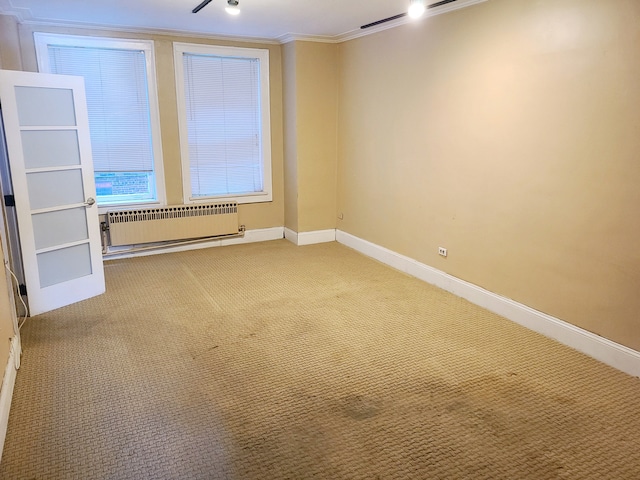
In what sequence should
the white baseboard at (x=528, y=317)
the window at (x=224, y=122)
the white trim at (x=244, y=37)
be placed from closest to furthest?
the white baseboard at (x=528, y=317) < the white trim at (x=244, y=37) < the window at (x=224, y=122)

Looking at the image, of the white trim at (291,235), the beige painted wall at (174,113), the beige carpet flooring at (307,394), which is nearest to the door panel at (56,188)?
the beige carpet flooring at (307,394)

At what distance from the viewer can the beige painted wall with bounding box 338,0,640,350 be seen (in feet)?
9.25

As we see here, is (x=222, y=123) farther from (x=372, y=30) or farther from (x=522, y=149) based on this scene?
(x=522, y=149)

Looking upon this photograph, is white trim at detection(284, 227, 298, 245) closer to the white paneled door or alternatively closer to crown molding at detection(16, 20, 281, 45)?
crown molding at detection(16, 20, 281, 45)

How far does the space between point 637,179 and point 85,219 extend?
13.4 ft

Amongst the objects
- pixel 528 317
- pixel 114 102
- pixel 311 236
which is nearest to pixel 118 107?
pixel 114 102

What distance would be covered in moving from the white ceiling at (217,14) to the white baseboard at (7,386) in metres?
2.75

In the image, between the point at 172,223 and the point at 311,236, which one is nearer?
the point at 172,223

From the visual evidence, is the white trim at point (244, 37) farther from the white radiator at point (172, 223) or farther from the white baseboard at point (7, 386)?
the white baseboard at point (7, 386)

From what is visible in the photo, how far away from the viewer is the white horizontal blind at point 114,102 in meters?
4.73

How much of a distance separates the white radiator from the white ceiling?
1939 millimetres

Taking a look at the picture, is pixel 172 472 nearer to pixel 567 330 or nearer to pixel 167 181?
pixel 567 330

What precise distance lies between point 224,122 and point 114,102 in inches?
47.6

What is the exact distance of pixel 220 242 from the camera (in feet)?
19.0
